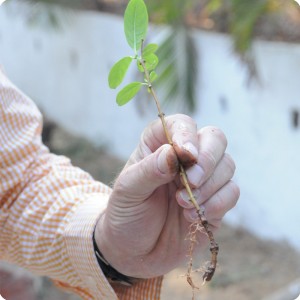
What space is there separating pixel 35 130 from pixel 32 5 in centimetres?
295

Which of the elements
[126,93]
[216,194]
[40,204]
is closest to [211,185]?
[216,194]

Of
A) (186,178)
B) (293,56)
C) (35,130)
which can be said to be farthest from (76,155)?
(186,178)

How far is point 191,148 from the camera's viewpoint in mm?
583

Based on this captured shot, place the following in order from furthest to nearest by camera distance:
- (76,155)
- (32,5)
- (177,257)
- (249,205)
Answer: (76,155) < (32,5) < (249,205) < (177,257)

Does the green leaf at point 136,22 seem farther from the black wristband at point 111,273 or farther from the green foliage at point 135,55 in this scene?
the black wristband at point 111,273

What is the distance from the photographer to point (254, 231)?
116 inches

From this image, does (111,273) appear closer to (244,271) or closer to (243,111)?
(243,111)

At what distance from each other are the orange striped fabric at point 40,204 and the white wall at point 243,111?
5.62 feet

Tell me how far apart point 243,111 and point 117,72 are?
2119 millimetres

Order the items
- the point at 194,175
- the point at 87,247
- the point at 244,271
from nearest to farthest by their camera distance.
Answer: the point at 194,175 → the point at 87,247 → the point at 244,271

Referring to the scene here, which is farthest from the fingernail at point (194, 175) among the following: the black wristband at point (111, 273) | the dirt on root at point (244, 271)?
the dirt on root at point (244, 271)

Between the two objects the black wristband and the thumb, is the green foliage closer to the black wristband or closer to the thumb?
the thumb

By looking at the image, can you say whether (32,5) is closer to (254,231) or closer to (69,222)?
(254,231)

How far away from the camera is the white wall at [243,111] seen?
8.32 feet
